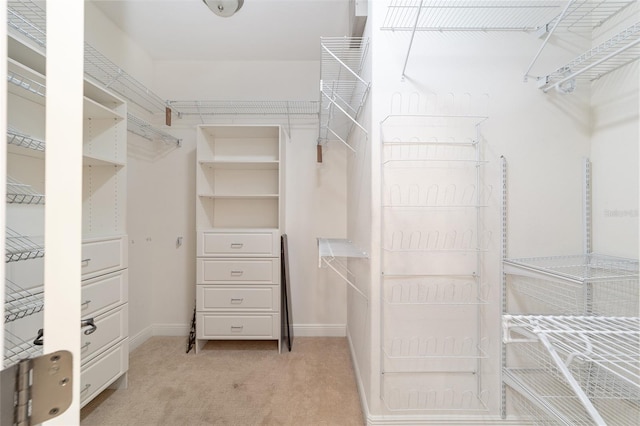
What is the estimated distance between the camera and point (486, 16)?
59.5 inches

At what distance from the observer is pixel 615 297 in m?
1.36

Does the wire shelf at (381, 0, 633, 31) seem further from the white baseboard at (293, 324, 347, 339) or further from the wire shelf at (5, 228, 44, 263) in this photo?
the white baseboard at (293, 324, 347, 339)

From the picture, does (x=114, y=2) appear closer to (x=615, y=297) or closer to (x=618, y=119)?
(x=618, y=119)

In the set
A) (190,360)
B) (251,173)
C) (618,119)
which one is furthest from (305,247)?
(618,119)

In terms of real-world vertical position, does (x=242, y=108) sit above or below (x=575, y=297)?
above

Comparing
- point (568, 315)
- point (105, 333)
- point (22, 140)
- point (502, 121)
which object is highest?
point (502, 121)

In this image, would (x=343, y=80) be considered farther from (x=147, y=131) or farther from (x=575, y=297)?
(x=575, y=297)

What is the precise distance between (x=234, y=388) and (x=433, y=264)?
165 centimetres

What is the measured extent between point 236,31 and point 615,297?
10.5 feet

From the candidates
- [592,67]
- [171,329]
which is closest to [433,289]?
[592,67]

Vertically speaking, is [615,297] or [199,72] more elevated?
[199,72]

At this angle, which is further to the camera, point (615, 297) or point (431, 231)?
point (431, 231)

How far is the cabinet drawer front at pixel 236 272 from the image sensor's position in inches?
94.0

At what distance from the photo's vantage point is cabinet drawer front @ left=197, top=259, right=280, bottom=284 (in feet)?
7.83
